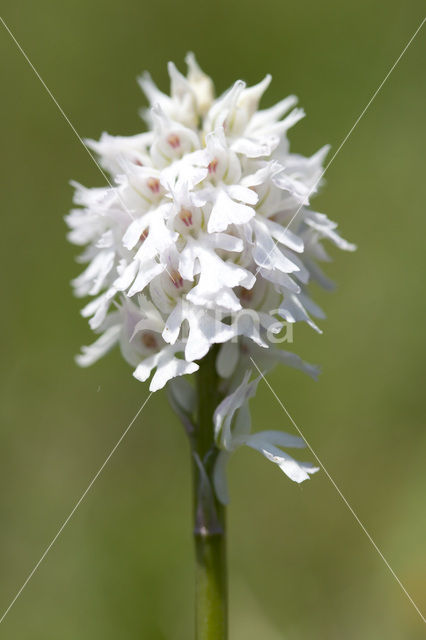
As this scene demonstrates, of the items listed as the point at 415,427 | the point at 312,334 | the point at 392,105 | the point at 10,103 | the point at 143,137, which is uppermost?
the point at 392,105

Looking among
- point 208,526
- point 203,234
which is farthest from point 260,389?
point 203,234

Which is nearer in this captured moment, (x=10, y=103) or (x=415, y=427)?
(x=415, y=427)

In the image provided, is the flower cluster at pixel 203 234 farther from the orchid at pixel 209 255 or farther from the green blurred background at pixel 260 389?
the green blurred background at pixel 260 389

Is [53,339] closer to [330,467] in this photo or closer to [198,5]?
[330,467]

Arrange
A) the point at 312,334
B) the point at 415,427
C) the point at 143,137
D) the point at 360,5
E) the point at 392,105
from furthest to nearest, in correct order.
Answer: the point at 360,5 < the point at 392,105 < the point at 312,334 < the point at 415,427 < the point at 143,137

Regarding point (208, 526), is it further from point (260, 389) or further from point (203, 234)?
point (260, 389)

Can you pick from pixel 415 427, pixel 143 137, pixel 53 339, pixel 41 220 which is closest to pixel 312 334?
pixel 415 427
